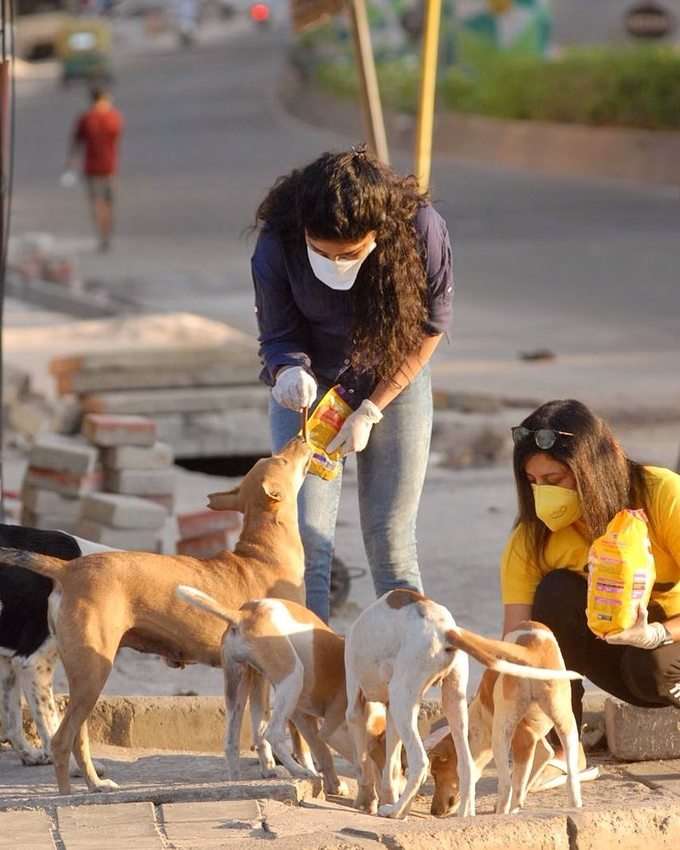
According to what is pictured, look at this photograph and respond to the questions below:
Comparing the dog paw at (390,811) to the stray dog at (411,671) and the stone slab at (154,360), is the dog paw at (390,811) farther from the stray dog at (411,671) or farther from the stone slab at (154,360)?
the stone slab at (154,360)

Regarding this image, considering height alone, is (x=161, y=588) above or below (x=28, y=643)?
above

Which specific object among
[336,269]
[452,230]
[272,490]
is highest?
[336,269]

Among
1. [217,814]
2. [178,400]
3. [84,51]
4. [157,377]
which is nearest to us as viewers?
[217,814]

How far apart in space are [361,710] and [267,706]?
1.19 feet

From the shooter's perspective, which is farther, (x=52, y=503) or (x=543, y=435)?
(x=52, y=503)

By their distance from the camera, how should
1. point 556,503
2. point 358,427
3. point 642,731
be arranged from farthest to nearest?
point 642,731 → point 358,427 → point 556,503

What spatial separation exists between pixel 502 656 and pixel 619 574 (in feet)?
1.52

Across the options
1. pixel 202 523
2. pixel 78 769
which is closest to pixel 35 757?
pixel 78 769

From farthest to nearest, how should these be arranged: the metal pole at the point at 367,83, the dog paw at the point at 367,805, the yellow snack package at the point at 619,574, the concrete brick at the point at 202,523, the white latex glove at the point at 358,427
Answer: the metal pole at the point at 367,83, the concrete brick at the point at 202,523, the white latex glove at the point at 358,427, the yellow snack package at the point at 619,574, the dog paw at the point at 367,805

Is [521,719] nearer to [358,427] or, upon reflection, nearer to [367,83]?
[358,427]

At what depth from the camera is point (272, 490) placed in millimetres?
5594

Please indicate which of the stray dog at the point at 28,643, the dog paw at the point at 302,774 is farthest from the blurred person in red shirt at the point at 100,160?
the dog paw at the point at 302,774

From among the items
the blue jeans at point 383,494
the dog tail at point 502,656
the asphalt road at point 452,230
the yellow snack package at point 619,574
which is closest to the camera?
the dog tail at point 502,656

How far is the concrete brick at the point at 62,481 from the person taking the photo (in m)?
9.04
